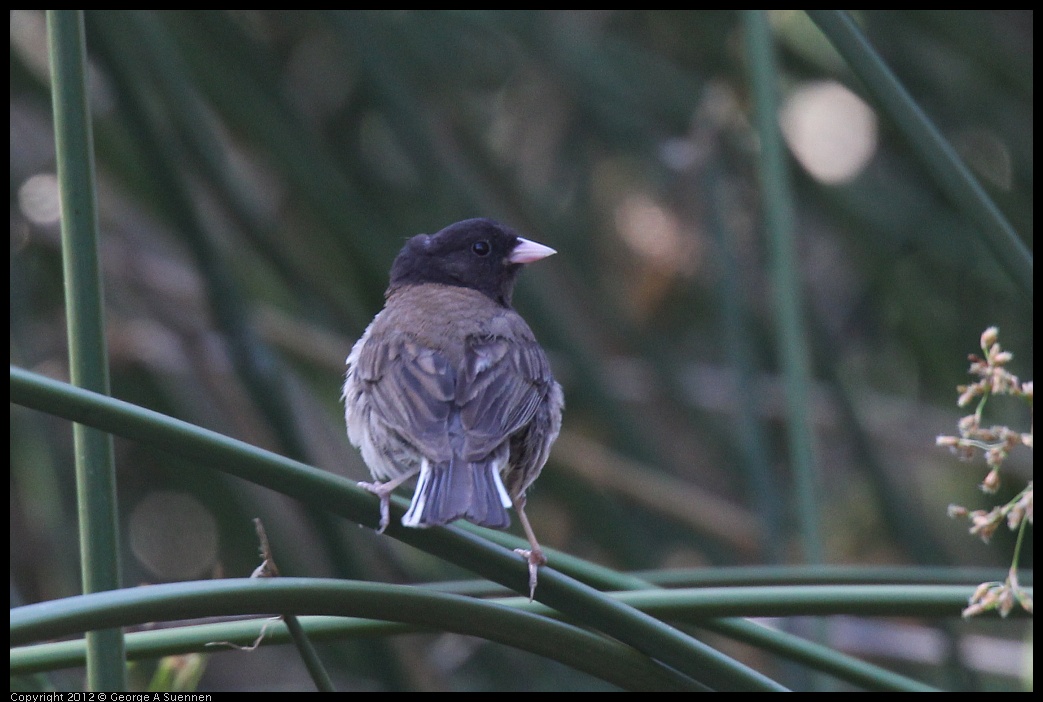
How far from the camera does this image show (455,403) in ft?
7.39

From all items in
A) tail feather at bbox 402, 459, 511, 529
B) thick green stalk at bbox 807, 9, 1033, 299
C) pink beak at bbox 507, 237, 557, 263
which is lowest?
tail feather at bbox 402, 459, 511, 529

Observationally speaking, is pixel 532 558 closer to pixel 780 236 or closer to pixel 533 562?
pixel 533 562

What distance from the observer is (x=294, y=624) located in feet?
4.50

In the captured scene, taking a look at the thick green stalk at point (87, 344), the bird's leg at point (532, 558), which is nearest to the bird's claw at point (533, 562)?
the bird's leg at point (532, 558)

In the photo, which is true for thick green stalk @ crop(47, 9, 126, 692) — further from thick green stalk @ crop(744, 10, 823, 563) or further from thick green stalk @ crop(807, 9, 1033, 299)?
thick green stalk @ crop(744, 10, 823, 563)

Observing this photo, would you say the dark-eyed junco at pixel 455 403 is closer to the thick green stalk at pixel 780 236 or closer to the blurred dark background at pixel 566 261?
the thick green stalk at pixel 780 236

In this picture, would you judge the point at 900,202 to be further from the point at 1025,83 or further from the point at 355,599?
the point at 355,599

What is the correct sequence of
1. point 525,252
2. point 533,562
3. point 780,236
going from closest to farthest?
1. point 533,562
2. point 780,236
3. point 525,252

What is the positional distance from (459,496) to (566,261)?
2.89m

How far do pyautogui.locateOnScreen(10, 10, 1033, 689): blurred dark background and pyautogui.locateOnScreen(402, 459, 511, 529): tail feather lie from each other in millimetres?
1169

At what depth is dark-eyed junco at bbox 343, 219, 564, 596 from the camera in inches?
79.2

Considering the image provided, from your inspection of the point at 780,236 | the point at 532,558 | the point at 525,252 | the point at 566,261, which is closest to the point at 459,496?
the point at 532,558

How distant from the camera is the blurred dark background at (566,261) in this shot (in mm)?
3713

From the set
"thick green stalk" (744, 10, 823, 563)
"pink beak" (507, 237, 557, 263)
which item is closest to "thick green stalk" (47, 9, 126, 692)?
"thick green stalk" (744, 10, 823, 563)
